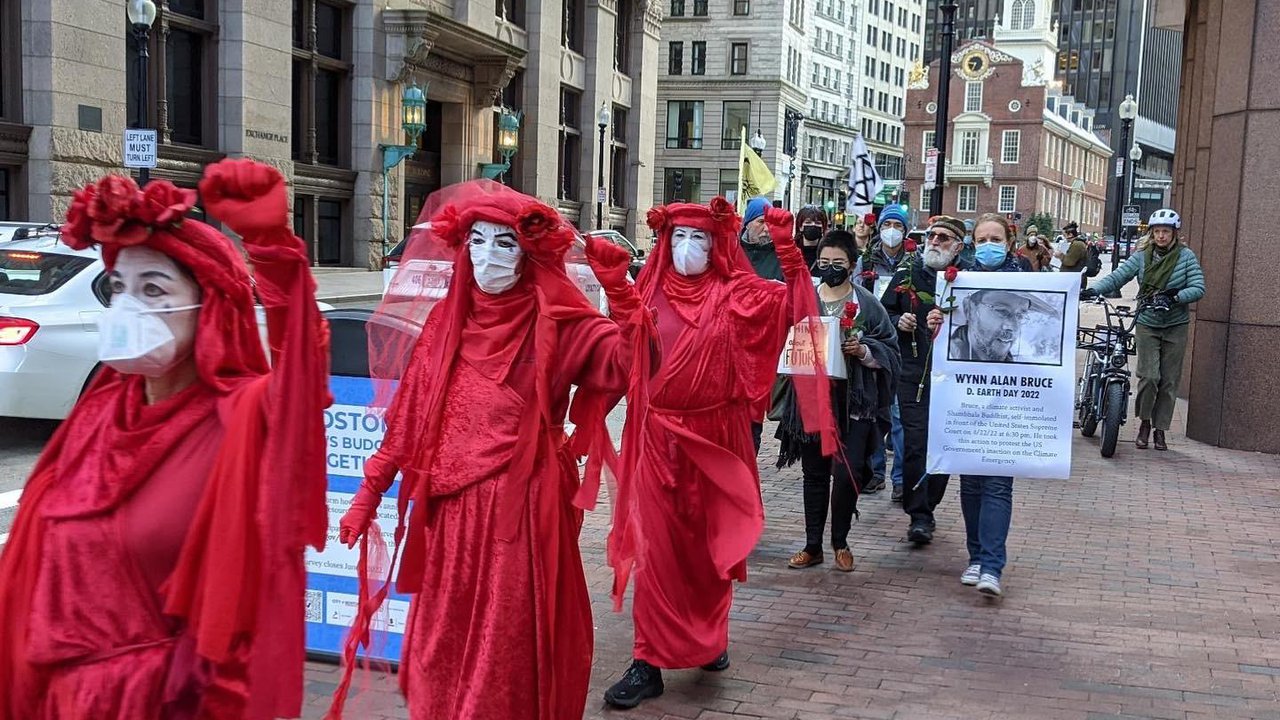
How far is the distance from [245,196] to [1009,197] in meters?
110

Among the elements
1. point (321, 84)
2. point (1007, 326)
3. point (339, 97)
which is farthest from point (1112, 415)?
point (339, 97)

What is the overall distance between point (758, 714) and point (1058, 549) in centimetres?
356

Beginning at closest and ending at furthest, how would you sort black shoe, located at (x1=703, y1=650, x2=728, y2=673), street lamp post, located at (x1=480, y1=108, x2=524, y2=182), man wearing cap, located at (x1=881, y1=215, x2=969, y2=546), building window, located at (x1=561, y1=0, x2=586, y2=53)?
1. black shoe, located at (x1=703, y1=650, x2=728, y2=673)
2. man wearing cap, located at (x1=881, y1=215, x2=969, y2=546)
3. street lamp post, located at (x1=480, y1=108, x2=524, y2=182)
4. building window, located at (x1=561, y1=0, x2=586, y2=53)

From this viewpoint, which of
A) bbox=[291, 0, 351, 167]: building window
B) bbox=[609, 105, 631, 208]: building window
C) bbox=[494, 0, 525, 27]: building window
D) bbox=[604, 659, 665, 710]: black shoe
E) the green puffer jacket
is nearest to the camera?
bbox=[604, 659, 665, 710]: black shoe

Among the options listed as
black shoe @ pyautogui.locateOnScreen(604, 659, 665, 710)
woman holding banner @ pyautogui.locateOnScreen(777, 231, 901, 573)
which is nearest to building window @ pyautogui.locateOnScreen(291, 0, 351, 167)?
woman holding banner @ pyautogui.locateOnScreen(777, 231, 901, 573)

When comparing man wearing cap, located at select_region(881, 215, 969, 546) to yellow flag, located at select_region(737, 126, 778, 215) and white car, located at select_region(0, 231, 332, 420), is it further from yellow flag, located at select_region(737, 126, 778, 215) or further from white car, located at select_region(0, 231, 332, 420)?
yellow flag, located at select_region(737, 126, 778, 215)

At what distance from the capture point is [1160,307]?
11.2m

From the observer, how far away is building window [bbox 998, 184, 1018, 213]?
346ft

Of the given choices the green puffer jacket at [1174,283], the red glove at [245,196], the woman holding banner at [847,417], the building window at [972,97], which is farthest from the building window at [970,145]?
the red glove at [245,196]

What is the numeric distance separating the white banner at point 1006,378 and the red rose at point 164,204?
4923mm

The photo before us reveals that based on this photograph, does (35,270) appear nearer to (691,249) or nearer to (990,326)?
(691,249)

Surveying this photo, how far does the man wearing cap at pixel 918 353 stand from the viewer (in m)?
7.12

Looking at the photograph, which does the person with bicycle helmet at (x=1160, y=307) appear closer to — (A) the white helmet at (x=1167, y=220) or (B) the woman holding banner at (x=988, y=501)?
(A) the white helmet at (x=1167, y=220)

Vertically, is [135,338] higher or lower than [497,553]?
higher
